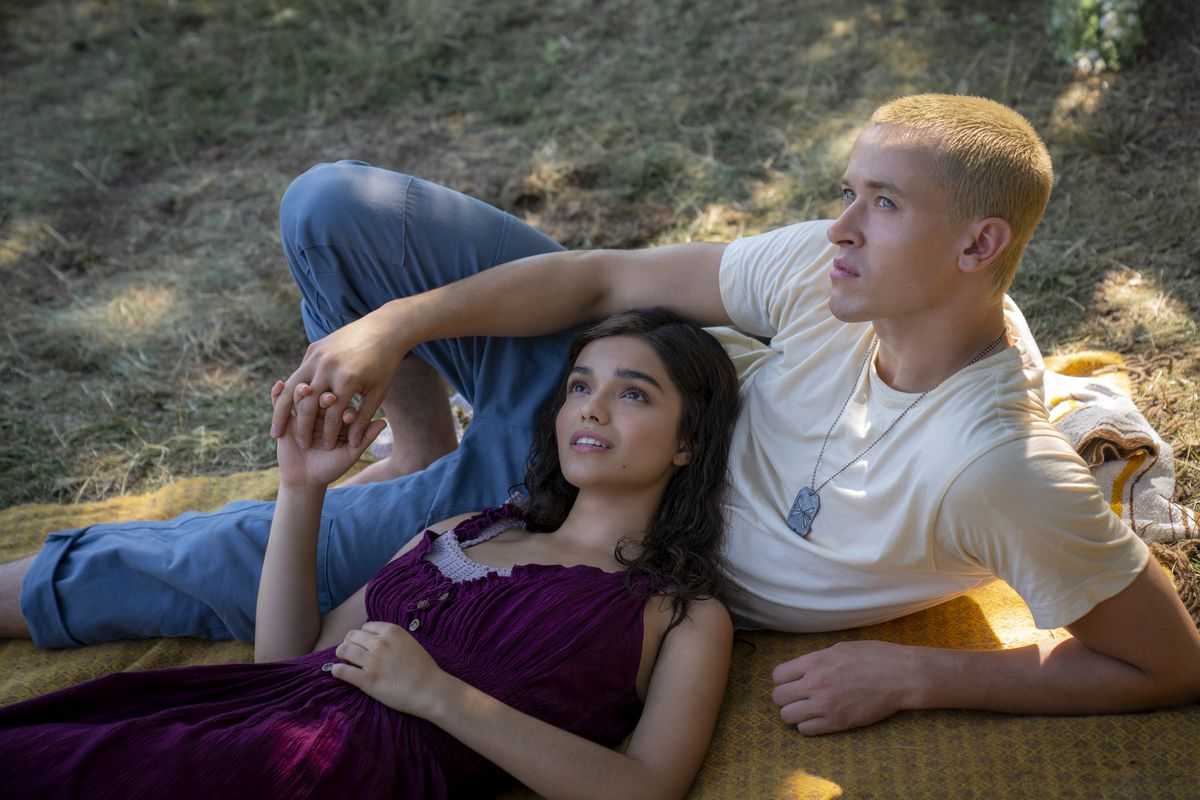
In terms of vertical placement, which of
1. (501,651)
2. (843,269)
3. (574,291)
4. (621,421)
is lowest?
(501,651)

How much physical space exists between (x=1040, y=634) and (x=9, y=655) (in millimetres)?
2412

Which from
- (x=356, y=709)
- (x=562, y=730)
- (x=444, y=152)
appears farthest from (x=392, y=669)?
(x=444, y=152)

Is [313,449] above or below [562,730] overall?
above

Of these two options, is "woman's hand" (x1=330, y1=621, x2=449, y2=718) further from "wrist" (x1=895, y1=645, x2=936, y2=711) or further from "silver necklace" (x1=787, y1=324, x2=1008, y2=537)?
"wrist" (x1=895, y1=645, x2=936, y2=711)

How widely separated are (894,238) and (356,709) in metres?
1.35

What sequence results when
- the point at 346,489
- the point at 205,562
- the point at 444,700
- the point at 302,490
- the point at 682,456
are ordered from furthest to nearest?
the point at 346,489 < the point at 205,562 < the point at 682,456 < the point at 302,490 < the point at 444,700

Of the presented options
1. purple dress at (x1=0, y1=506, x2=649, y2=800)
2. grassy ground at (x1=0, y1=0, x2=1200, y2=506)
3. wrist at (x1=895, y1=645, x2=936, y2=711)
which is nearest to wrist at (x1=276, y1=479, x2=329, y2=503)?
purple dress at (x1=0, y1=506, x2=649, y2=800)

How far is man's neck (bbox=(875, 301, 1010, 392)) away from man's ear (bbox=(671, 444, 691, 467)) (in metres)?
0.51

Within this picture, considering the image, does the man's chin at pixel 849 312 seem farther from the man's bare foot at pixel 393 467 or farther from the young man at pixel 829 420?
the man's bare foot at pixel 393 467

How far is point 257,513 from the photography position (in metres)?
2.65

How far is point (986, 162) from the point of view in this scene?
202 cm

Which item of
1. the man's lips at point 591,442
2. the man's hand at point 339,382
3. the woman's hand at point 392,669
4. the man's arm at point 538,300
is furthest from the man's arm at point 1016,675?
the man's hand at point 339,382

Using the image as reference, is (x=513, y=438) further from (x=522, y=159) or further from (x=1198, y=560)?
(x=522, y=159)

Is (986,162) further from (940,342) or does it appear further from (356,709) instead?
(356,709)
